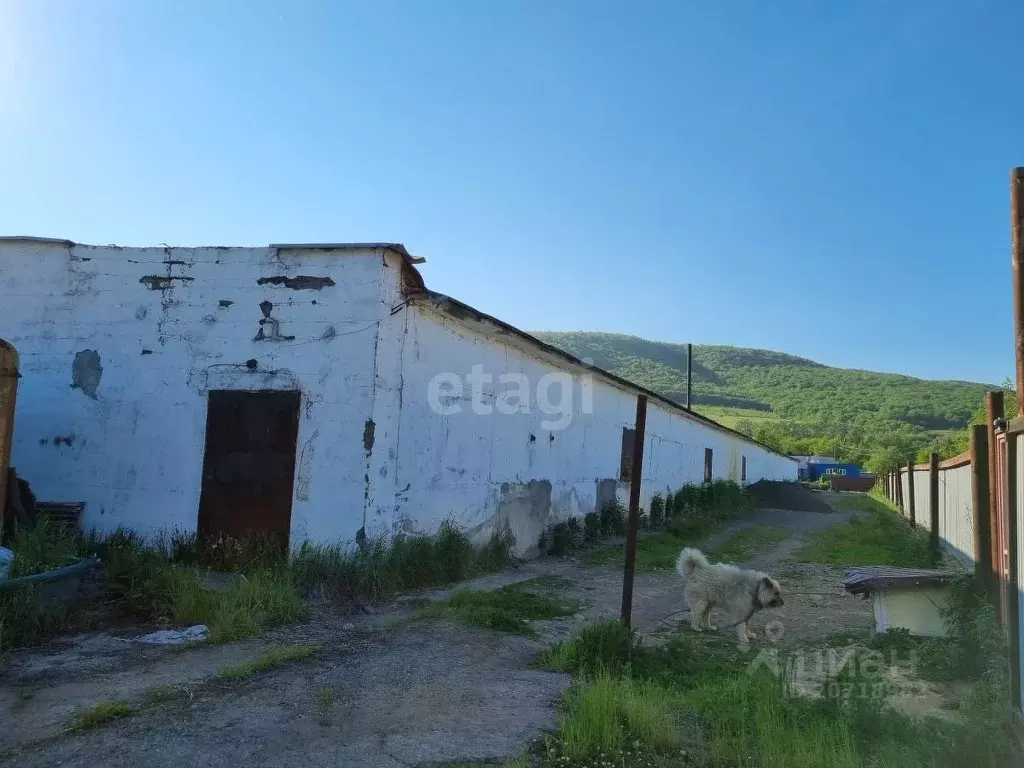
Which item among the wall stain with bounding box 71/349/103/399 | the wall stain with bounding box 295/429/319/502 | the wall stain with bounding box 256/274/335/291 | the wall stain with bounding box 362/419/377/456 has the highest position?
the wall stain with bounding box 256/274/335/291

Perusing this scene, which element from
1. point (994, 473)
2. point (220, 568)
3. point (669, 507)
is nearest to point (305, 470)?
point (220, 568)

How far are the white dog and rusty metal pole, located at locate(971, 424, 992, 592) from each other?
155 centimetres

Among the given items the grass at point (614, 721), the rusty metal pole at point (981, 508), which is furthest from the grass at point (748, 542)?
the grass at point (614, 721)

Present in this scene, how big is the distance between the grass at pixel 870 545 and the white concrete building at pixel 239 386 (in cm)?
704

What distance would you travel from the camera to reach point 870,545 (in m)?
14.1

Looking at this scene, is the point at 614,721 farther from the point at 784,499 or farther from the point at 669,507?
the point at 784,499

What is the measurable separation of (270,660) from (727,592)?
389 cm

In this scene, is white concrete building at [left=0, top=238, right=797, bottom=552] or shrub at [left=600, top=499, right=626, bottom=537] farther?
shrub at [left=600, top=499, right=626, bottom=537]

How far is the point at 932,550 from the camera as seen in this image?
10688 mm

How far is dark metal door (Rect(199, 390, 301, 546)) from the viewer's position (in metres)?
7.75

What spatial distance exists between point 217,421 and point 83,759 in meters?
4.97

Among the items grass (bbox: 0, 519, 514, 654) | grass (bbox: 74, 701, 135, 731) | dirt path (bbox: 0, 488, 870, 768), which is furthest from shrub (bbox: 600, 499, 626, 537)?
grass (bbox: 74, 701, 135, 731)

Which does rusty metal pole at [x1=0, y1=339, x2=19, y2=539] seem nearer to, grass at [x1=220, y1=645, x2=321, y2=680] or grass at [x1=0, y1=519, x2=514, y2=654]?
grass at [x1=0, y1=519, x2=514, y2=654]

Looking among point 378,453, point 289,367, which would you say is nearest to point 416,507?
point 378,453
